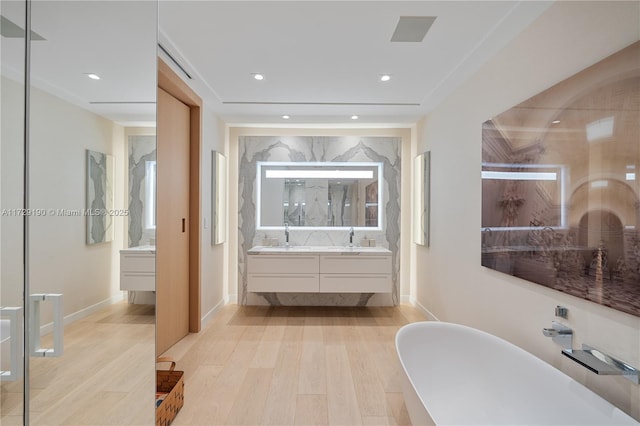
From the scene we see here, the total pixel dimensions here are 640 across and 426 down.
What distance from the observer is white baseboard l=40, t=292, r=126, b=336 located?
0.74 meters

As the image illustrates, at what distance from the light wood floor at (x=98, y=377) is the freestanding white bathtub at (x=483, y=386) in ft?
3.62

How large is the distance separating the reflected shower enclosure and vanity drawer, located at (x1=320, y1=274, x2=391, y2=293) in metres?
1.78

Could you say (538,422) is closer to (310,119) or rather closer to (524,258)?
(524,258)

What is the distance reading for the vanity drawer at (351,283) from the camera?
381cm

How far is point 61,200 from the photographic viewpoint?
77 cm

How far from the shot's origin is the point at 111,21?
0.88 m

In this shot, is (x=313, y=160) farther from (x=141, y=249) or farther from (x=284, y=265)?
(x=141, y=249)

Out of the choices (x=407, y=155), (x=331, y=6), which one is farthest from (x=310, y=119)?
(x=331, y=6)

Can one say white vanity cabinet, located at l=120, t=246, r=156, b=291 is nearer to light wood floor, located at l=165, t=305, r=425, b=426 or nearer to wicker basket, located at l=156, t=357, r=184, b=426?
wicker basket, located at l=156, t=357, r=184, b=426

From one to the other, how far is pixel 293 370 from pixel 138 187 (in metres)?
2.05

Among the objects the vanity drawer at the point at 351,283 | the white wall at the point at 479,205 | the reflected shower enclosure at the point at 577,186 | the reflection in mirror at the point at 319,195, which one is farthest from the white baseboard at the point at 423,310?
the reflected shower enclosure at the point at 577,186

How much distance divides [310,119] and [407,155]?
4.76ft

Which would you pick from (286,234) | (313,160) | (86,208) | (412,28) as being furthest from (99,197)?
(313,160)

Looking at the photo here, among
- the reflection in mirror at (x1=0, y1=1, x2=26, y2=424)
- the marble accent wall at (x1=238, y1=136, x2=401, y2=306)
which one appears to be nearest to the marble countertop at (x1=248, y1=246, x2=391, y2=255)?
the marble accent wall at (x1=238, y1=136, x2=401, y2=306)
